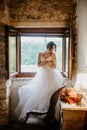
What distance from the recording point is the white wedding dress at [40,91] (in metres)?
3.55

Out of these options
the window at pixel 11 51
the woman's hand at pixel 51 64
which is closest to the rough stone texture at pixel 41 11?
the window at pixel 11 51

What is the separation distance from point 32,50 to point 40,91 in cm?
116

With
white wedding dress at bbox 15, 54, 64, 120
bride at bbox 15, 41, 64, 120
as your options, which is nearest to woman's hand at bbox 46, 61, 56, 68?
bride at bbox 15, 41, 64, 120

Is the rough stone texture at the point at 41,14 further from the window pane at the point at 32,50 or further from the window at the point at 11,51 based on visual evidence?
the window pane at the point at 32,50

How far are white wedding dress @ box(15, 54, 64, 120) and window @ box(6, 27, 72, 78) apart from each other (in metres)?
0.52

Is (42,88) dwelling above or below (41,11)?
below

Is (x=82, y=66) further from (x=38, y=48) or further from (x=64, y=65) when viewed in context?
(x=38, y=48)

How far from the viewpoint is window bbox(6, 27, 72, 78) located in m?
Answer: 4.23

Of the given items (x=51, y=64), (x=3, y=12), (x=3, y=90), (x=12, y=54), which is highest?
(x=3, y=12)

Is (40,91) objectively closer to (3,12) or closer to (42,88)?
(42,88)

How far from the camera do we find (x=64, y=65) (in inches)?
170

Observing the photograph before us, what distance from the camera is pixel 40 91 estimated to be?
3605 mm

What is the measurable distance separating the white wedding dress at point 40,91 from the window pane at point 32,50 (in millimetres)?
672

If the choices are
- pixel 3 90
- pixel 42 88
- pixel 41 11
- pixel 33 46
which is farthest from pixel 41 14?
pixel 3 90
